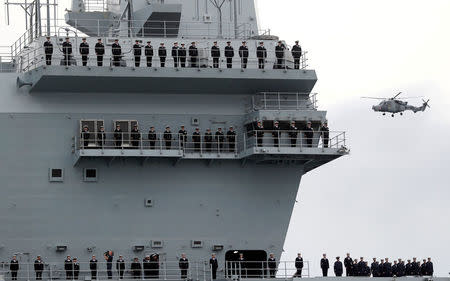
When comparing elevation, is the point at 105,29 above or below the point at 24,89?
above

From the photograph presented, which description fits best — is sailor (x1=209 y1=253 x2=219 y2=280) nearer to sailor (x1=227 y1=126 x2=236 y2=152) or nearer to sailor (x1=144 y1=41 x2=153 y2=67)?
sailor (x1=227 y1=126 x2=236 y2=152)

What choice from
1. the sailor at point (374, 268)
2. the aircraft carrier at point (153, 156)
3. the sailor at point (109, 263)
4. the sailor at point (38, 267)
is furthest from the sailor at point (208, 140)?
the sailor at point (38, 267)

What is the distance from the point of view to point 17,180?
43.4 m

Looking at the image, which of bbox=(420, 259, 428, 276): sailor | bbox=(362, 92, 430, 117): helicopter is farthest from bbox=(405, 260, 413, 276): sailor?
bbox=(362, 92, 430, 117): helicopter

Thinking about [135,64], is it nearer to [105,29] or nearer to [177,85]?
[177,85]

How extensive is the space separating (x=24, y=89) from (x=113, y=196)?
5.12 metres

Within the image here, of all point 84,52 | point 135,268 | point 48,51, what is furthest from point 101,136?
point 135,268

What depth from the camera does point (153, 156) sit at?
1722 inches

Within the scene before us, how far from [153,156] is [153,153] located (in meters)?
0.13

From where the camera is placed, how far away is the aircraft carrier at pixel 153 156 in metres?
43.5

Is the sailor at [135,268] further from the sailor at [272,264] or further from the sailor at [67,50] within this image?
the sailor at [67,50]

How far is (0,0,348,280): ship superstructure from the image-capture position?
143 feet

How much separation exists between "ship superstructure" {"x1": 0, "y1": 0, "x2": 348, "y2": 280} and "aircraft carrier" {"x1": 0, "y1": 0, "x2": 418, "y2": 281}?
38 mm

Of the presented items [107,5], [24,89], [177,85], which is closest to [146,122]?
[177,85]
